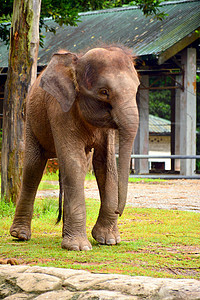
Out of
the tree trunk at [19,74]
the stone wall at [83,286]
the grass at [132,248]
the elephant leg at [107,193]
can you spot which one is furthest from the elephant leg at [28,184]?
the tree trunk at [19,74]

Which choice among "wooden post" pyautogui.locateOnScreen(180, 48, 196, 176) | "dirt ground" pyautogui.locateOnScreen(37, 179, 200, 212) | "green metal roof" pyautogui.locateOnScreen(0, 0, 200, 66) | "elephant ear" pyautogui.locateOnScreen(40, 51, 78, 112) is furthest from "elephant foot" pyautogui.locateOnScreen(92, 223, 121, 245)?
"wooden post" pyautogui.locateOnScreen(180, 48, 196, 176)

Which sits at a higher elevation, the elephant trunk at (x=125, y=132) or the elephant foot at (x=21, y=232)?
the elephant trunk at (x=125, y=132)

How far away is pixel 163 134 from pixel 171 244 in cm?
2311

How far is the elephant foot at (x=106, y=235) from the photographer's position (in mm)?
5727

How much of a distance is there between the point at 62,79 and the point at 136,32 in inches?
548

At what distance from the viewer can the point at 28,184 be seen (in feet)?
20.6

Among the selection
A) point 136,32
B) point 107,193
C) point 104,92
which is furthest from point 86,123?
point 136,32

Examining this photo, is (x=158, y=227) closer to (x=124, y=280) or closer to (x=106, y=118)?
(x=106, y=118)

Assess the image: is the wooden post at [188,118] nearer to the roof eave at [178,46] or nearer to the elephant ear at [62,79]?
the roof eave at [178,46]

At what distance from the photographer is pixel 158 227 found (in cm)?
712

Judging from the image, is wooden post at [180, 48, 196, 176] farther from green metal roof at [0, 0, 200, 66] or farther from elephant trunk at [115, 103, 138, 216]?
elephant trunk at [115, 103, 138, 216]

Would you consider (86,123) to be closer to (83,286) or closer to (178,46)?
(83,286)

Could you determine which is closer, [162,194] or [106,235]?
[106,235]

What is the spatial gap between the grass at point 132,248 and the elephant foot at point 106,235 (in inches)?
3.3
